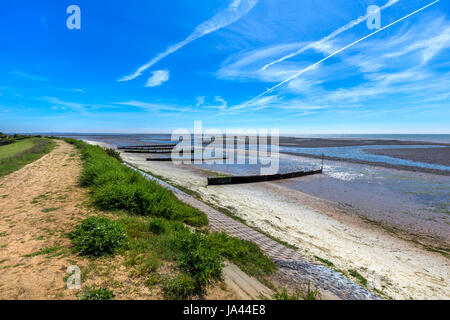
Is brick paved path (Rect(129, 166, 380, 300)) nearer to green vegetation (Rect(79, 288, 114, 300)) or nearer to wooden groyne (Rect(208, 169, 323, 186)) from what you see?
green vegetation (Rect(79, 288, 114, 300))

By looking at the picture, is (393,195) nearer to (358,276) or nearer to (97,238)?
(358,276)

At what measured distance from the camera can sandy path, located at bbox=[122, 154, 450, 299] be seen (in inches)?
260

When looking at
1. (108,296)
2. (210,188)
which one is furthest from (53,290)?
(210,188)

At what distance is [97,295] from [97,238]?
1922 millimetres

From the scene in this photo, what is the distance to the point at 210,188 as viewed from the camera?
1819 centimetres

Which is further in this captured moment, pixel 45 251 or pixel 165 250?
pixel 165 250

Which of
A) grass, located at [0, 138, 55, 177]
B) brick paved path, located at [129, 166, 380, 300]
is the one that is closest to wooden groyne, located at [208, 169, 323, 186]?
brick paved path, located at [129, 166, 380, 300]

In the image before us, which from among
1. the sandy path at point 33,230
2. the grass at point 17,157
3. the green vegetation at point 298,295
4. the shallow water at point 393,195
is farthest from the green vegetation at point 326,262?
the grass at point 17,157

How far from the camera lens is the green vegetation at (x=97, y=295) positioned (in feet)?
11.3

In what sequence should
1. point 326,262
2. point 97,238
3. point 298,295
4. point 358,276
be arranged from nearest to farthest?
point 298,295
point 97,238
point 358,276
point 326,262

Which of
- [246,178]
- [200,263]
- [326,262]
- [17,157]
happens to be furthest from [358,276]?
[17,157]

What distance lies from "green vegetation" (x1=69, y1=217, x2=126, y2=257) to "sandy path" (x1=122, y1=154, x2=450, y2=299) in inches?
265

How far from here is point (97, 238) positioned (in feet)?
16.5
